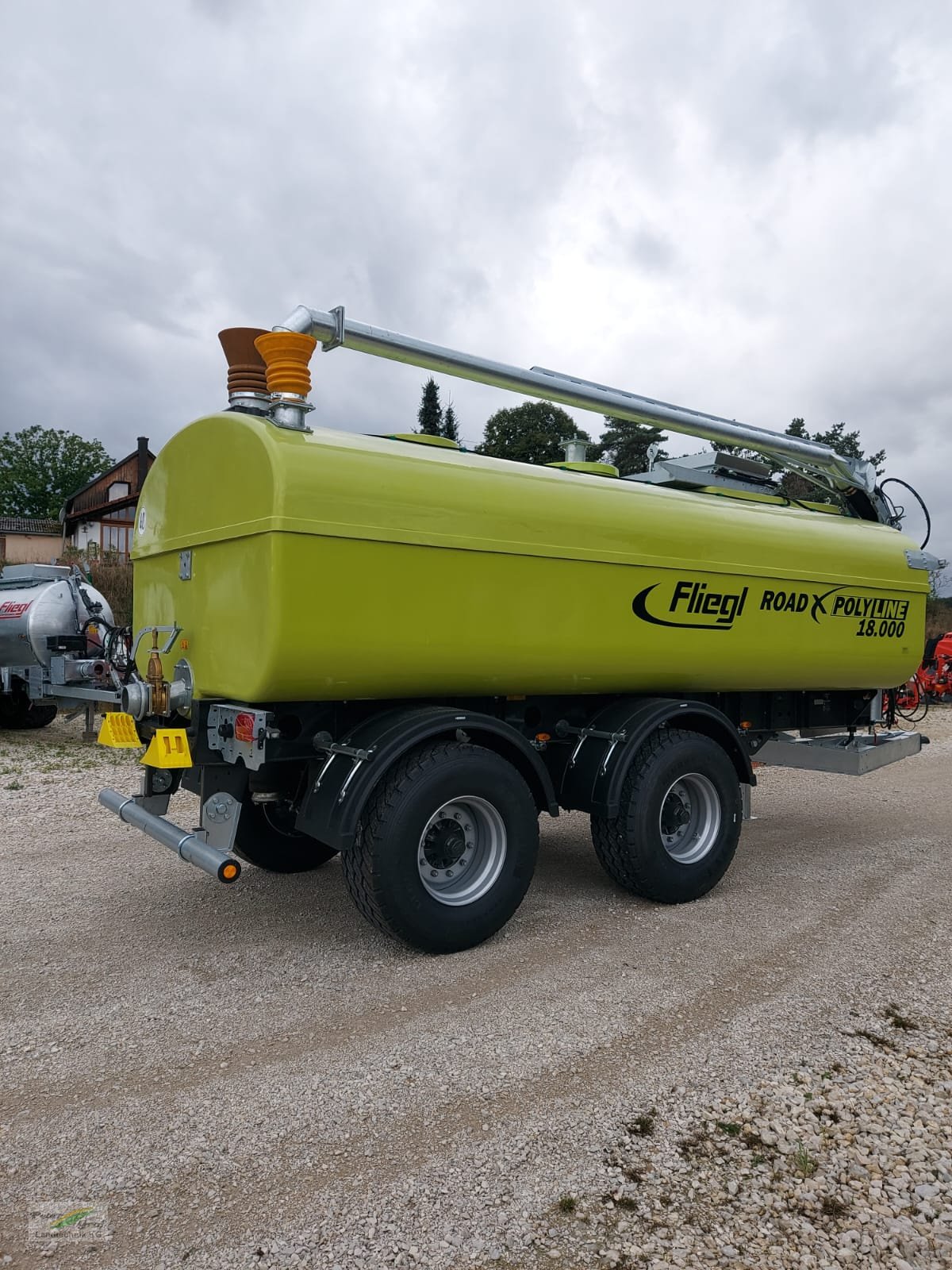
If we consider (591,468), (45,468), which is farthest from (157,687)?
(45,468)

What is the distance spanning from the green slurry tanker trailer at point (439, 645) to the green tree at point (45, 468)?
59.5 metres

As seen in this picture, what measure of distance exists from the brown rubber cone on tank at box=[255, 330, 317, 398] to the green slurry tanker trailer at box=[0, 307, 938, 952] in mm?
16

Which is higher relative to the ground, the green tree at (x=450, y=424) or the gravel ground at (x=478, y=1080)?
the green tree at (x=450, y=424)

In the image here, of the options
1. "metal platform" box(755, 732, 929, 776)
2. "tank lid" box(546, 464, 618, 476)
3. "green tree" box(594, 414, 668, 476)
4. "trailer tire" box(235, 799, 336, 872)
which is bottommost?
"trailer tire" box(235, 799, 336, 872)

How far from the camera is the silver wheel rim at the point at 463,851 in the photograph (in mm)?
4465

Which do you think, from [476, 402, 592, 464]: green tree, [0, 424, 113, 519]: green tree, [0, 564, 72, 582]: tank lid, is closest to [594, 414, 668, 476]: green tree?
[476, 402, 592, 464]: green tree

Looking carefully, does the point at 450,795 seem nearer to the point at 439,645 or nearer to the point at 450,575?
the point at 439,645

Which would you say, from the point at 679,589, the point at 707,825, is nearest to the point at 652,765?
the point at 707,825

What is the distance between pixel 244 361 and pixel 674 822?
3.68m

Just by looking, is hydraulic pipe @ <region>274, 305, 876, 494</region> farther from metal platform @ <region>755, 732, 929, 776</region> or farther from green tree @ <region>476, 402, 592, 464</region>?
green tree @ <region>476, 402, 592, 464</region>

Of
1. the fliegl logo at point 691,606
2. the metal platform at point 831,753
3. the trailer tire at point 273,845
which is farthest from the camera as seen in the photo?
the metal platform at point 831,753

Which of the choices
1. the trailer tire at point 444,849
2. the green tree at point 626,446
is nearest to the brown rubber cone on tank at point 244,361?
the trailer tire at point 444,849

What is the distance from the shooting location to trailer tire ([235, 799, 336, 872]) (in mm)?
5477

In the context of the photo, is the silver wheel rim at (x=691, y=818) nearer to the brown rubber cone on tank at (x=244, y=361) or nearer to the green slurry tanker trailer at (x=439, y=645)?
the green slurry tanker trailer at (x=439, y=645)
